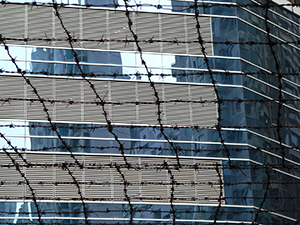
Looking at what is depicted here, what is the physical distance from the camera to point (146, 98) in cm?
1692

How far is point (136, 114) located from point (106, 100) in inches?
41.2

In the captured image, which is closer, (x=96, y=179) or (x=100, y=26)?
(x=96, y=179)

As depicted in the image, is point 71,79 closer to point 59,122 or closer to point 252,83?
point 59,122

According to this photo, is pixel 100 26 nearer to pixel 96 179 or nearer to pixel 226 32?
pixel 226 32

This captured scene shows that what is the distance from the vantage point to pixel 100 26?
17.1 metres

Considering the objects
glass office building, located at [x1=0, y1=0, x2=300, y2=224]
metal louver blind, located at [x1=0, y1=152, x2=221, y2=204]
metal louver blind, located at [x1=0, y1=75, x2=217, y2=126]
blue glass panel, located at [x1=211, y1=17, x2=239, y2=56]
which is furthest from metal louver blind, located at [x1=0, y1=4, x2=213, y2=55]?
metal louver blind, located at [x1=0, y1=152, x2=221, y2=204]

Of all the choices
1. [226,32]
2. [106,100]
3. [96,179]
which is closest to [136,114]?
[106,100]

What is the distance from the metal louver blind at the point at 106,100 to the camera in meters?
16.2

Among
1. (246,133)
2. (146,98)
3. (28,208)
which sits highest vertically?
(146,98)

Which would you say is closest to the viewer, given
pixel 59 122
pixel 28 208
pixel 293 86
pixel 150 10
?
pixel 28 208

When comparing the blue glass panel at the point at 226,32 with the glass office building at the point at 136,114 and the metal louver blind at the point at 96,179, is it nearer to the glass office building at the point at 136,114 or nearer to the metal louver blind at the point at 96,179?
the glass office building at the point at 136,114

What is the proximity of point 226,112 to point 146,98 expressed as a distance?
8.52 feet

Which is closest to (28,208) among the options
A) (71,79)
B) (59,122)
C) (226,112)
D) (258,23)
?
(59,122)

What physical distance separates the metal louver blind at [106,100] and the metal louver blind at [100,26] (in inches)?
46.8
